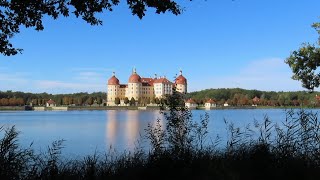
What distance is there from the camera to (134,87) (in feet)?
545

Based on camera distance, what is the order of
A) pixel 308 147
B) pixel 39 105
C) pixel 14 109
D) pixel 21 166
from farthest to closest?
pixel 39 105, pixel 14 109, pixel 308 147, pixel 21 166

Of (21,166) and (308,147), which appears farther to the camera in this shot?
(308,147)

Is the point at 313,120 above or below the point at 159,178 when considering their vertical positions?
above

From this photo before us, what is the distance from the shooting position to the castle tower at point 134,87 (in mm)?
164825

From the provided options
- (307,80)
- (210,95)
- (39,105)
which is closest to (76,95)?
(39,105)

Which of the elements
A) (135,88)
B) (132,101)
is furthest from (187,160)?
(135,88)

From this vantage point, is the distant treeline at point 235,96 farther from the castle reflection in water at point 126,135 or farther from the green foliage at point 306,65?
the green foliage at point 306,65

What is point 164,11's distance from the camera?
569 cm

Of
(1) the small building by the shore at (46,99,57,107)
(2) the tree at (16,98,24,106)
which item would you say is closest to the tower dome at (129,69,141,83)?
(1) the small building by the shore at (46,99,57,107)

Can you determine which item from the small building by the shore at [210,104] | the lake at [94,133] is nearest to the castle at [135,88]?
the small building by the shore at [210,104]

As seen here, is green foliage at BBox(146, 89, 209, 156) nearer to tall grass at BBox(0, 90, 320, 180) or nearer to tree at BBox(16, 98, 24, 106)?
tall grass at BBox(0, 90, 320, 180)

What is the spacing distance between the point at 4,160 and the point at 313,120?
19.1 ft

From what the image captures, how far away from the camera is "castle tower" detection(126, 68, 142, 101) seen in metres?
165

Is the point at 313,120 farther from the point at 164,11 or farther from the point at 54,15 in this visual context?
the point at 54,15
